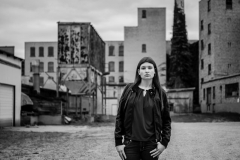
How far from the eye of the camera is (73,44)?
34781 mm

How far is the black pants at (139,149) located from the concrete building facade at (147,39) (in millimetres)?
54891

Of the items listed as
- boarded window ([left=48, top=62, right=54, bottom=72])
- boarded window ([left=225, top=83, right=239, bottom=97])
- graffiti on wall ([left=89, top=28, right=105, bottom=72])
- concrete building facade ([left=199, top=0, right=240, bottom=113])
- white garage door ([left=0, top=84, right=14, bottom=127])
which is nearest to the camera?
white garage door ([left=0, top=84, right=14, bottom=127])

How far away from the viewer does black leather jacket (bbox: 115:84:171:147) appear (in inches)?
158

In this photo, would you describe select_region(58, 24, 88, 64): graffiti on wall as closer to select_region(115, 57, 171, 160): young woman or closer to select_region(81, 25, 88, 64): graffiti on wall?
select_region(81, 25, 88, 64): graffiti on wall

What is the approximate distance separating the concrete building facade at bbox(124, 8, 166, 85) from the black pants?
54891 mm

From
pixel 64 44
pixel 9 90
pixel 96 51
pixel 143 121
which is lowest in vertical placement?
pixel 143 121

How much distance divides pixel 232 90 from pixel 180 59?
17.5 metres

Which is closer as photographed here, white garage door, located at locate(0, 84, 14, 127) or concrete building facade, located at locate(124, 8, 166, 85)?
white garage door, located at locate(0, 84, 14, 127)

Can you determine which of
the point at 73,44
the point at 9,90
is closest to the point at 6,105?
the point at 9,90

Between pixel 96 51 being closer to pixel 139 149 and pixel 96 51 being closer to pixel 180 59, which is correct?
pixel 180 59

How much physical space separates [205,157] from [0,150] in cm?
555

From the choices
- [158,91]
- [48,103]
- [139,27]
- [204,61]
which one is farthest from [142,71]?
[139,27]

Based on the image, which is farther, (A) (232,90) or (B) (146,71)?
(A) (232,90)

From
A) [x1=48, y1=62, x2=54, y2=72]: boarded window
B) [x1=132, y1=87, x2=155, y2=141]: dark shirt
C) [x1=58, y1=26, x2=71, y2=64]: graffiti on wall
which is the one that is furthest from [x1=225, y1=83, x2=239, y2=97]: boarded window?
[x1=48, y1=62, x2=54, y2=72]: boarded window
